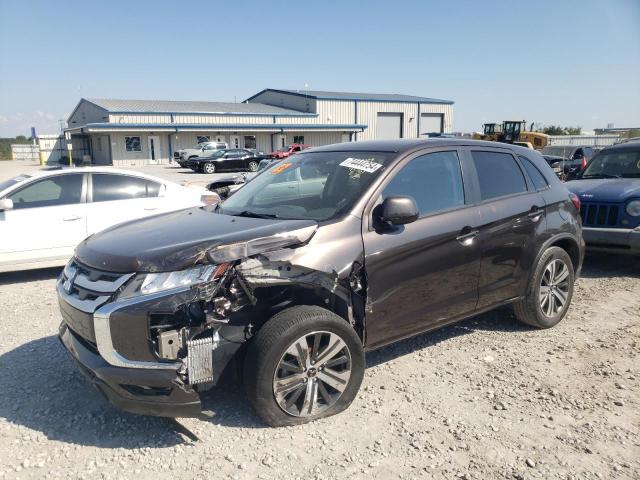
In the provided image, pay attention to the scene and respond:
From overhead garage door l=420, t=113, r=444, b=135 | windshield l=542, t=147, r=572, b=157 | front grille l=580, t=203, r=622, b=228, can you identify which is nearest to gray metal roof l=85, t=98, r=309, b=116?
overhead garage door l=420, t=113, r=444, b=135

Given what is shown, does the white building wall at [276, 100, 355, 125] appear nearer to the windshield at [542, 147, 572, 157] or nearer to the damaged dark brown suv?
the windshield at [542, 147, 572, 157]

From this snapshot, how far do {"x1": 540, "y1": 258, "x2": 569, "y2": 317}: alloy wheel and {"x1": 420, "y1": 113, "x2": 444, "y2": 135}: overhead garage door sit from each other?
5662 cm

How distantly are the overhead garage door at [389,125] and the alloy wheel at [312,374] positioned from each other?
55.6 metres

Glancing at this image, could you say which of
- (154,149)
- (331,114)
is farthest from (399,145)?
(331,114)

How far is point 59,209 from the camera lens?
22.4 feet

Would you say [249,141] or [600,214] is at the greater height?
[600,214]

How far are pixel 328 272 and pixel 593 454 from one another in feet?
6.22

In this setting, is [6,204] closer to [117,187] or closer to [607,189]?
[117,187]

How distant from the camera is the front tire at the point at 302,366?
120 inches

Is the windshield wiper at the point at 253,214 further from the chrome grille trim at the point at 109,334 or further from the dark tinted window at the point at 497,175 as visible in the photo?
the dark tinted window at the point at 497,175

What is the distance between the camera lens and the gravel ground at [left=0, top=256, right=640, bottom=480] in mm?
2906

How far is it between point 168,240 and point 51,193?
4544 millimetres

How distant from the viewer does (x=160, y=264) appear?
9.73 feet

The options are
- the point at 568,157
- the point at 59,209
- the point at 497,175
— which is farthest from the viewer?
the point at 568,157
